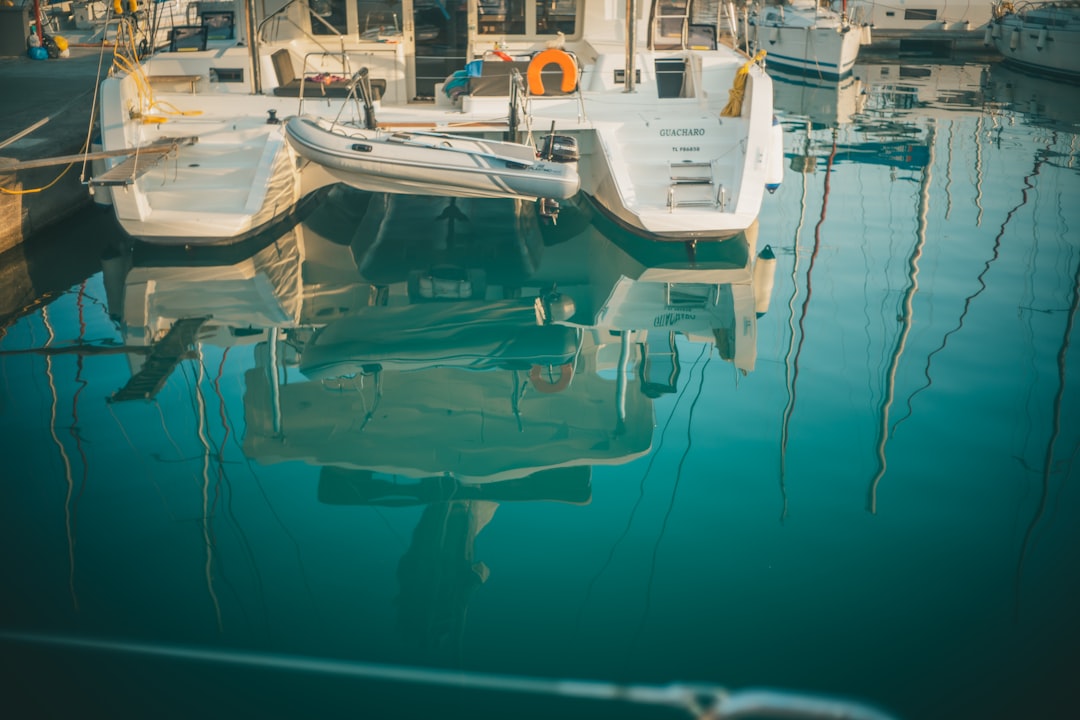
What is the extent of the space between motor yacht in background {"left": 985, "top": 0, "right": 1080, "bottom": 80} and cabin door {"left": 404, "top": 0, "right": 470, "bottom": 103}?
48.3ft

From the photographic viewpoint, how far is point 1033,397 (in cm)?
580

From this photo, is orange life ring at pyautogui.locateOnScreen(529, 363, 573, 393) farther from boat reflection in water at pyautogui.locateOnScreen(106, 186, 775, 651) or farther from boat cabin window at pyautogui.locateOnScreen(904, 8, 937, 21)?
boat cabin window at pyautogui.locateOnScreen(904, 8, 937, 21)

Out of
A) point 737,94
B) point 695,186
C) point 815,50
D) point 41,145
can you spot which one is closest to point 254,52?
point 41,145

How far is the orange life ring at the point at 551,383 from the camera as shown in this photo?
19.9 feet

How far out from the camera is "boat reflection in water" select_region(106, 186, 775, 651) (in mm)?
4977

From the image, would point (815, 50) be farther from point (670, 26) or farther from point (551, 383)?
point (551, 383)

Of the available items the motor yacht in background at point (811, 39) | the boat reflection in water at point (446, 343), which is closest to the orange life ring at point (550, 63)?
the boat reflection in water at point (446, 343)

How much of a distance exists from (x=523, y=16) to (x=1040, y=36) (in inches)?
594

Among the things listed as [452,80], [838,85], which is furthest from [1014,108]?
[452,80]

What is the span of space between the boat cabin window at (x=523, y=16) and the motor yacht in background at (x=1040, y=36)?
13822 mm

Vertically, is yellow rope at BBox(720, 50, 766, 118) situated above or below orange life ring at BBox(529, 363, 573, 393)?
above

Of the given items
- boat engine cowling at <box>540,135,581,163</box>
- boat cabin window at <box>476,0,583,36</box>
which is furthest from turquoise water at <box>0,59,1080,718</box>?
boat cabin window at <box>476,0,583,36</box>

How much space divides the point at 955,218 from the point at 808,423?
16.1 feet

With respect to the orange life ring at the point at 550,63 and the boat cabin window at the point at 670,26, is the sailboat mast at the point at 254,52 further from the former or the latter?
the boat cabin window at the point at 670,26
